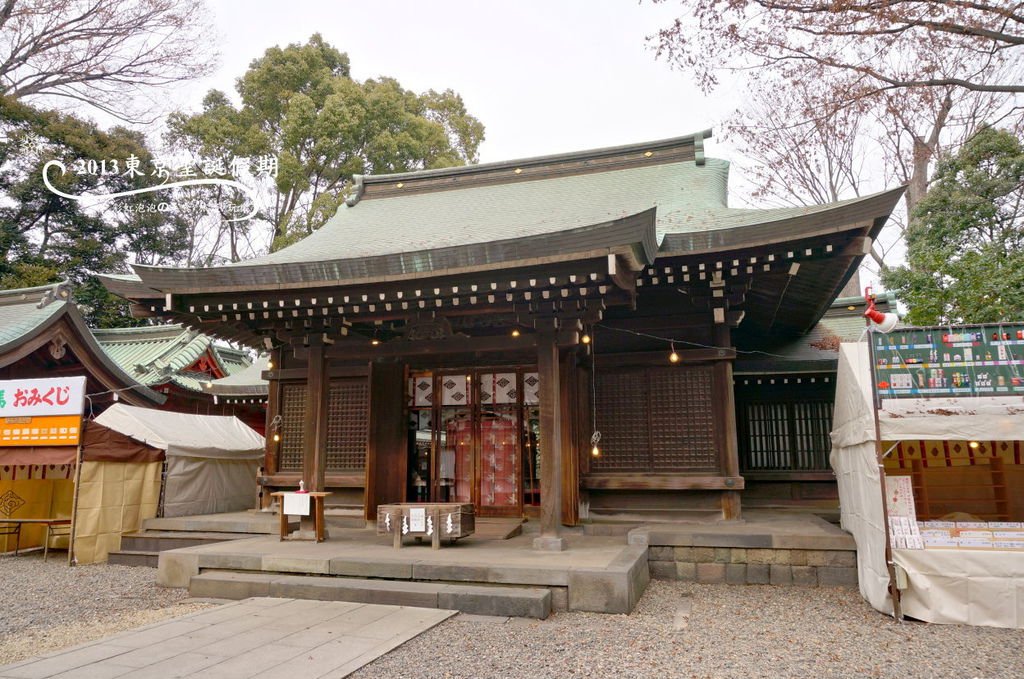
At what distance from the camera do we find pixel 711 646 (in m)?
4.82

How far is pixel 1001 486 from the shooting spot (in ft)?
23.3

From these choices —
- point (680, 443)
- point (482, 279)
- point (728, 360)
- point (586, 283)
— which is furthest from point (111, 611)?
point (728, 360)

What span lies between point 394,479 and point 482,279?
3.88 m

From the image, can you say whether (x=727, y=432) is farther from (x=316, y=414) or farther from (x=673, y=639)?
(x=316, y=414)

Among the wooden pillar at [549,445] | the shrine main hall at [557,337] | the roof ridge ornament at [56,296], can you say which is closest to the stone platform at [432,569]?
the wooden pillar at [549,445]

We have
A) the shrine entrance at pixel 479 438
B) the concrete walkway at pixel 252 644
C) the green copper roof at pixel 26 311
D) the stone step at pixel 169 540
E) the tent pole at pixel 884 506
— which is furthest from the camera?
the green copper roof at pixel 26 311

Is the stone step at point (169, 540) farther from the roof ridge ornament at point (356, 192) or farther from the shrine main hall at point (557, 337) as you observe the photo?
the roof ridge ornament at point (356, 192)

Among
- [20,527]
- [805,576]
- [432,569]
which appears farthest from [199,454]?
[805,576]

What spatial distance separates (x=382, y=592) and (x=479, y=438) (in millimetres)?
3564

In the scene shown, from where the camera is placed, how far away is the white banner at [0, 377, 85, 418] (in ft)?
29.1

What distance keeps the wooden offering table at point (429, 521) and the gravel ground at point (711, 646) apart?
1612mm

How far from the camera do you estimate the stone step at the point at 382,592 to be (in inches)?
217

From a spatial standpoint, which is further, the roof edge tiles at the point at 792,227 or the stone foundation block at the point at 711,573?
the stone foundation block at the point at 711,573

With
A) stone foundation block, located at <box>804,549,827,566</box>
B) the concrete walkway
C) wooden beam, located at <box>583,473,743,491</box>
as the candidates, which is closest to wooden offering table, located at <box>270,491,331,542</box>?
the concrete walkway
